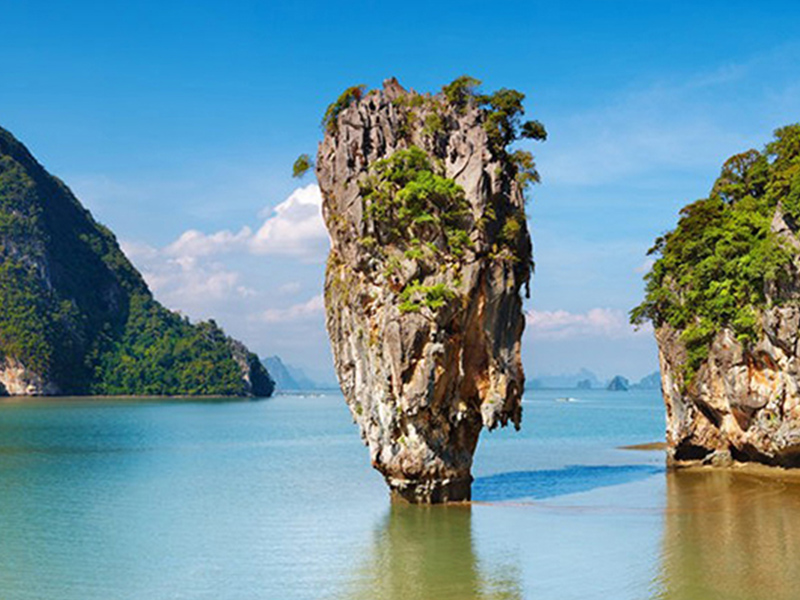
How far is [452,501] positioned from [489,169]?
1096 centimetres

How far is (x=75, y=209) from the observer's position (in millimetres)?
179625

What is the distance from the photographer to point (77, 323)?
497 ft

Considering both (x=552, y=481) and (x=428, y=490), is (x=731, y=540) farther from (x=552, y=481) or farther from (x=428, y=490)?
(x=552, y=481)

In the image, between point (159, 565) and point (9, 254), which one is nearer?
point (159, 565)

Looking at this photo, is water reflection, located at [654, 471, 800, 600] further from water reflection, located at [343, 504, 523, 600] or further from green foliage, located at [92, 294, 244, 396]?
green foliage, located at [92, 294, 244, 396]

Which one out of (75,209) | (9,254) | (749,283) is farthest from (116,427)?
(75,209)

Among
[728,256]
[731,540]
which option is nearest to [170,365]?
[728,256]

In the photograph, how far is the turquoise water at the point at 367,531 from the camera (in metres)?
19.5

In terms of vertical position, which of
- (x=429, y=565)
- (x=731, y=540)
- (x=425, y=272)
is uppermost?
(x=425, y=272)

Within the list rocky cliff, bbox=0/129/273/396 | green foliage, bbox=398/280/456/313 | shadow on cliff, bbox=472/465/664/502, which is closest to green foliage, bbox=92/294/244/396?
rocky cliff, bbox=0/129/273/396

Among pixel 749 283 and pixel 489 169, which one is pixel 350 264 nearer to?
pixel 489 169

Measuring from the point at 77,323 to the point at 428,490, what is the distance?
446 ft

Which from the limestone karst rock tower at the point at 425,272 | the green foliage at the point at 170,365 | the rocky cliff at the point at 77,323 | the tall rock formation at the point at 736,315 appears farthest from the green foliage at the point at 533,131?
the green foliage at the point at 170,365

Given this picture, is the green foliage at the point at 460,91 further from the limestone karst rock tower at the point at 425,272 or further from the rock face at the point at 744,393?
the rock face at the point at 744,393
